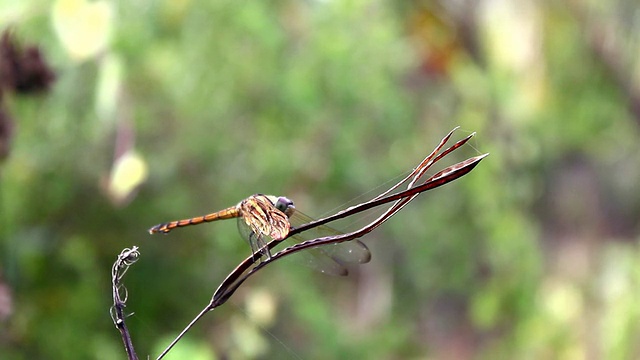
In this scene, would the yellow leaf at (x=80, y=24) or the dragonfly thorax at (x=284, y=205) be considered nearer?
the dragonfly thorax at (x=284, y=205)

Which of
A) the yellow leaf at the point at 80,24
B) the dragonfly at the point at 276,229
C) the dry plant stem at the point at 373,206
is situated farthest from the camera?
the yellow leaf at the point at 80,24

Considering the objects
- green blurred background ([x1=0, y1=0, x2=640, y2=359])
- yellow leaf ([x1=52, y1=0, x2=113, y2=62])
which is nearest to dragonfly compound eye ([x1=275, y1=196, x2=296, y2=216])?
green blurred background ([x1=0, y1=0, x2=640, y2=359])

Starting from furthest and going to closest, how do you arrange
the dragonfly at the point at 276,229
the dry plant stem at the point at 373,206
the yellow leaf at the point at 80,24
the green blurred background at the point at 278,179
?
the green blurred background at the point at 278,179
the yellow leaf at the point at 80,24
the dragonfly at the point at 276,229
the dry plant stem at the point at 373,206

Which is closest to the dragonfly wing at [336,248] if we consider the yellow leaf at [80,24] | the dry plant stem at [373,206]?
the dry plant stem at [373,206]

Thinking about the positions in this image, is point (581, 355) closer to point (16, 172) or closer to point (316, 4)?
point (316, 4)

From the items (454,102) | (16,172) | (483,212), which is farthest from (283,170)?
(454,102)

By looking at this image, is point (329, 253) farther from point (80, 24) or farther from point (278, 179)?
point (278, 179)

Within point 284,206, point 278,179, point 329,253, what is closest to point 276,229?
point 284,206

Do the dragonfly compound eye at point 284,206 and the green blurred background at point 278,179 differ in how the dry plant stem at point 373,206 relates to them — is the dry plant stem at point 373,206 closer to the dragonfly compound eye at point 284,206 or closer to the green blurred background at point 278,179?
the dragonfly compound eye at point 284,206
